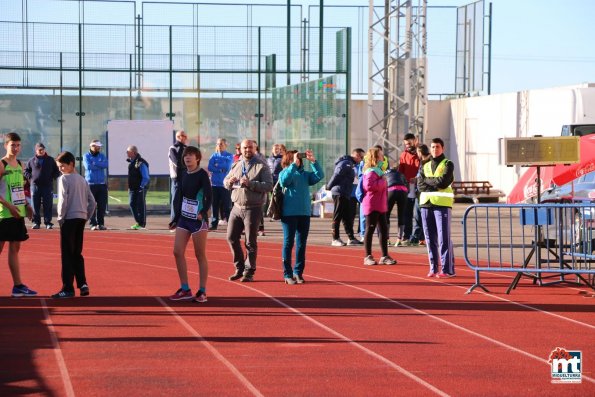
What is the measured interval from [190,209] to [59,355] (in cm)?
368

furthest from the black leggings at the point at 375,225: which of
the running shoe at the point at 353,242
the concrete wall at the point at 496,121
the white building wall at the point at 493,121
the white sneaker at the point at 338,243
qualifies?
the concrete wall at the point at 496,121

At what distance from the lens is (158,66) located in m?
33.2

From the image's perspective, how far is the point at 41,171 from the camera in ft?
82.3

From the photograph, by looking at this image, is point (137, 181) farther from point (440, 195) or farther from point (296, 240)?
point (440, 195)

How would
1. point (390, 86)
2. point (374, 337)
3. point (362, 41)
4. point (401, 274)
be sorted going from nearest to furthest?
point (374, 337) < point (401, 274) < point (390, 86) < point (362, 41)

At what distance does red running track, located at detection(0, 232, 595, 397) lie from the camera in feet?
27.8

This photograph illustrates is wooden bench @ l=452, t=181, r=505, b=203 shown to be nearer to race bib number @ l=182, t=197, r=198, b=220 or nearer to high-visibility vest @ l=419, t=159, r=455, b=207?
high-visibility vest @ l=419, t=159, r=455, b=207

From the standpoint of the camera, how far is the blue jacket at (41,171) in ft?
82.3

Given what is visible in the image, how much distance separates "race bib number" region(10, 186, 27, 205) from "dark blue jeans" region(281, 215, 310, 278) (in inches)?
136

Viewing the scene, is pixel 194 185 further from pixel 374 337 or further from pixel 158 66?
pixel 158 66

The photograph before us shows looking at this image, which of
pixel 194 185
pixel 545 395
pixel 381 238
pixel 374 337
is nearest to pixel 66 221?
pixel 194 185

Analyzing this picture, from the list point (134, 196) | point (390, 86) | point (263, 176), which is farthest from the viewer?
point (390, 86)

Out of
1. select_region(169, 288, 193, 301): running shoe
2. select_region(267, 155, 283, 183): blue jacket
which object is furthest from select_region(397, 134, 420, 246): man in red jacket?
select_region(169, 288, 193, 301): running shoe

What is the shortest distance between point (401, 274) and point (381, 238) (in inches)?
51.9
